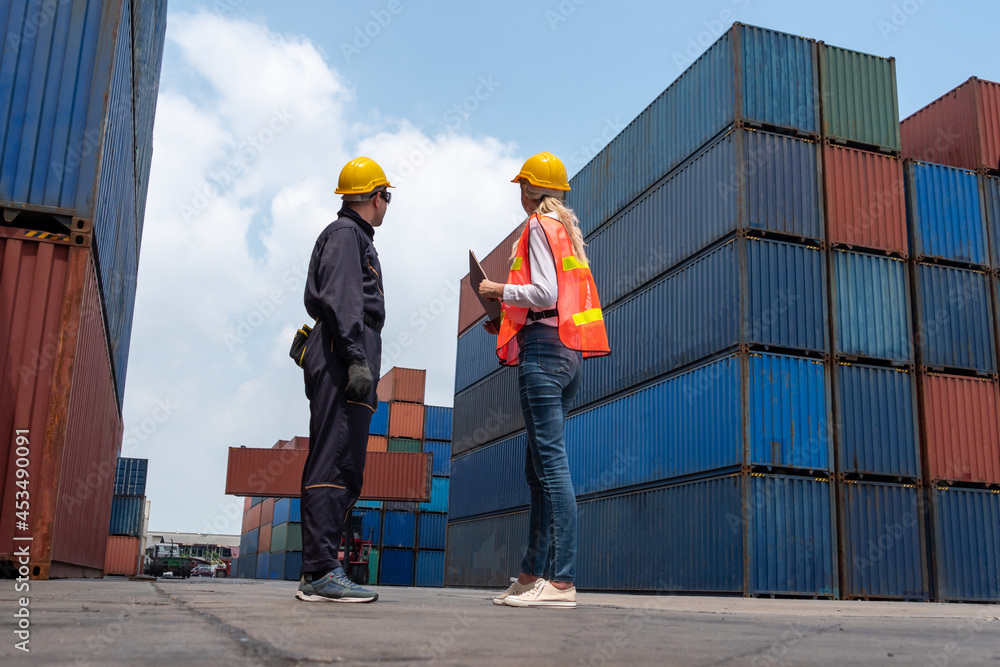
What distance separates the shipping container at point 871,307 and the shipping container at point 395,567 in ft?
94.2

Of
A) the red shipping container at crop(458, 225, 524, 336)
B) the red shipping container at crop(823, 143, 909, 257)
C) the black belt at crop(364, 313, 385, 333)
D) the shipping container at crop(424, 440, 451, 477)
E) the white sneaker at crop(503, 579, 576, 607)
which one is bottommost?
the white sneaker at crop(503, 579, 576, 607)

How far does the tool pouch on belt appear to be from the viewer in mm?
4398

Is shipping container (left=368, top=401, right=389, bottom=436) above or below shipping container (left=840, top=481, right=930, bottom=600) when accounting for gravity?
above

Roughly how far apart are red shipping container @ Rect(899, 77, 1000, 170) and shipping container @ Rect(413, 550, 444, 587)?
93.4 feet

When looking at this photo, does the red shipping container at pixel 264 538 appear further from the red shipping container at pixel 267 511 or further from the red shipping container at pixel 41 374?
the red shipping container at pixel 41 374

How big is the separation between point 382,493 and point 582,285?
88.7 ft

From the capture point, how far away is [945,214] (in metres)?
17.0

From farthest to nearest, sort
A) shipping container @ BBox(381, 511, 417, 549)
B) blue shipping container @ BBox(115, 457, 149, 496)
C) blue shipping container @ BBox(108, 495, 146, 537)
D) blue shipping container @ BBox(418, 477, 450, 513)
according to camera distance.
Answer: blue shipping container @ BBox(418, 477, 450, 513)
shipping container @ BBox(381, 511, 417, 549)
blue shipping container @ BBox(115, 457, 149, 496)
blue shipping container @ BBox(108, 495, 146, 537)

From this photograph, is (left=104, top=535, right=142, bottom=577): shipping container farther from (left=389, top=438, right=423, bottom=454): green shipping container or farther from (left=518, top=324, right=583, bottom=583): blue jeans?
(left=518, top=324, right=583, bottom=583): blue jeans

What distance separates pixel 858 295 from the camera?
15.7 m

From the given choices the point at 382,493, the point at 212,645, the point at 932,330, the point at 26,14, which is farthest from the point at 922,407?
the point at 382,493

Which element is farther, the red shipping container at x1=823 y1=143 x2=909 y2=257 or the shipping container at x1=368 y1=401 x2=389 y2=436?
the shipping container at x1=368 y1=401 x2=389 y2=436

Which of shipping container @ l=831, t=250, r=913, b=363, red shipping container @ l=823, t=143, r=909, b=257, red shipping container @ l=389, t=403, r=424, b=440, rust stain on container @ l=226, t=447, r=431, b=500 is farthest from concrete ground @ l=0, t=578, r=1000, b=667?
red shipping container @ l=389, t=403, r=424, b=440

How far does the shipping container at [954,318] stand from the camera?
1606 cm
